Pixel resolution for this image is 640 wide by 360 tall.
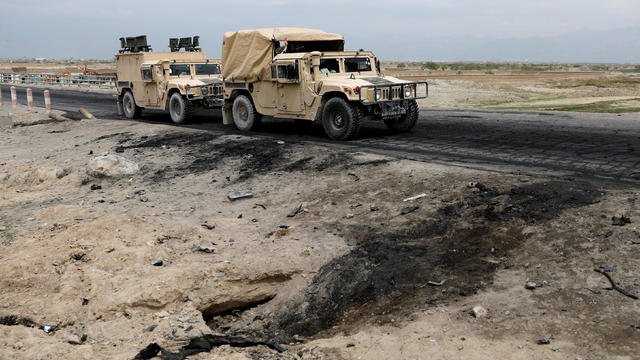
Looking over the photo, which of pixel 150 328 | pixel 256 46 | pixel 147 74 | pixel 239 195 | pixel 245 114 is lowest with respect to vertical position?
pixel 150 328

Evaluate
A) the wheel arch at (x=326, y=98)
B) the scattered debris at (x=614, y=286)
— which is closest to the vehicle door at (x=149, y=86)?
the wheel arch at (x=326, y=98)

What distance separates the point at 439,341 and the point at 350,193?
13.8 feet

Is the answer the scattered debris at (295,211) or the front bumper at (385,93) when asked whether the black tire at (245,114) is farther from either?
the scattered debris at (295,211)

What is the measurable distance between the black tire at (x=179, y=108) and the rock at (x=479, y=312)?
13.2 meters

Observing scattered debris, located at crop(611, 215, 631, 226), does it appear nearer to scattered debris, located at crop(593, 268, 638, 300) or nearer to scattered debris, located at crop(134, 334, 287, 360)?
scattered debris, located at crop(593, 268, 638, 300)

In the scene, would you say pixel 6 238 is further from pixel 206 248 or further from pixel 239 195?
pixel 239 195

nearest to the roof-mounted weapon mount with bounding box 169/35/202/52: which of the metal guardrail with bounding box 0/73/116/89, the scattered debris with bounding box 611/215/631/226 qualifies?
the scattered debris with bounding box 611/215/631/226

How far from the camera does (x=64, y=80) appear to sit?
139 ft

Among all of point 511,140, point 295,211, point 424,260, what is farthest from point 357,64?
point 424,260

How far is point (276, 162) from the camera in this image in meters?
10.9

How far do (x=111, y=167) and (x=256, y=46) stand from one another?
4.66 metres

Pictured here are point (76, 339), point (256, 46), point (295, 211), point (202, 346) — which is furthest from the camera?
point (256, 46)

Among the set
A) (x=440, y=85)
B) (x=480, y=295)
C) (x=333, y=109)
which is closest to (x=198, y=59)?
(x=333, y=109)

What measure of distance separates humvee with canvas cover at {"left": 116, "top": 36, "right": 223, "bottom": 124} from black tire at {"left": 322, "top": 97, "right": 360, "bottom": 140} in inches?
210
